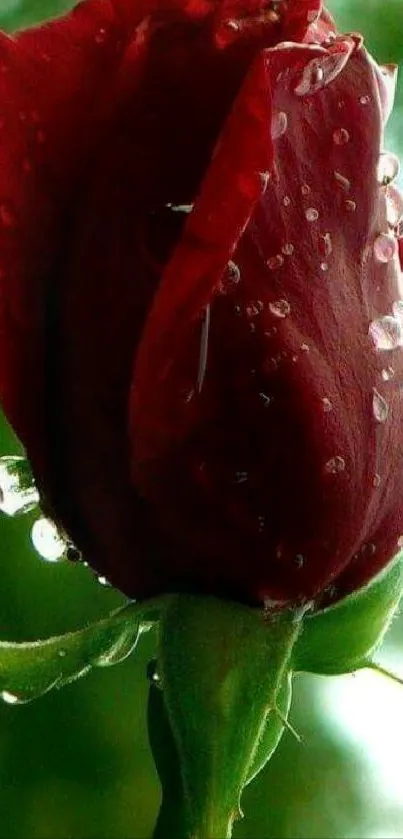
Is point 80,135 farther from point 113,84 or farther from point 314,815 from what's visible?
point 314,815

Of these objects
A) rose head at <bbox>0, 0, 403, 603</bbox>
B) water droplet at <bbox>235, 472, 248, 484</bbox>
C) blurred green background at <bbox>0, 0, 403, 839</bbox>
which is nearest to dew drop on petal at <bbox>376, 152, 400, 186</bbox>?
rose head at <bbox>0, 0, 403, 603</bbox>

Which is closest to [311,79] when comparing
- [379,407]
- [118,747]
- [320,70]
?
[320,70]

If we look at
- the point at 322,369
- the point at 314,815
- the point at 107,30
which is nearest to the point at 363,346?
the point at 322,369

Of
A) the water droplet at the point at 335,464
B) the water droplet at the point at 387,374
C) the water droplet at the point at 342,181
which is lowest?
the water droplet at the point at 335,464

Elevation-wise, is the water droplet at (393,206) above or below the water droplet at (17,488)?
above

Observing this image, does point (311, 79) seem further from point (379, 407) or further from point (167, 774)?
point (167, 774)

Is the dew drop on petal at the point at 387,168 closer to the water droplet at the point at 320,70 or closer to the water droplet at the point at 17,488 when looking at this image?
the water droplet at the point at 320,70

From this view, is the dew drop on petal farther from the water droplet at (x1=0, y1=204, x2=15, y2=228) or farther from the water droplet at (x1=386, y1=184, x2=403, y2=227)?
the water droplet at (x1=0, y1=204, x2=15, y2=228)

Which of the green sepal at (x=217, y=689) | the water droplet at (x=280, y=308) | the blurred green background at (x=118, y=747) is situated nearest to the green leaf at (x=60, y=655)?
the green sepal at (x=217, y=689)
